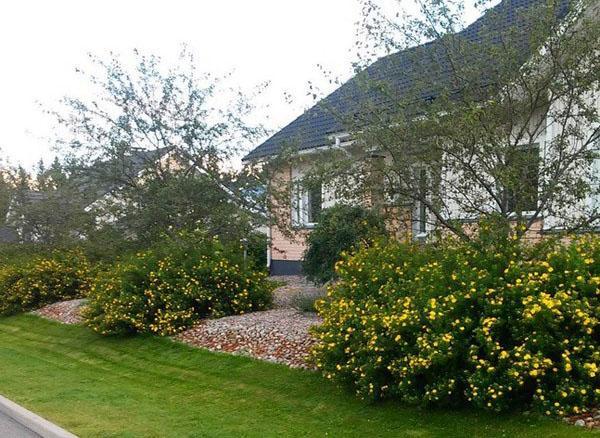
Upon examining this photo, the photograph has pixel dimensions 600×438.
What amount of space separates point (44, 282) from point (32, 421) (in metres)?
9.96

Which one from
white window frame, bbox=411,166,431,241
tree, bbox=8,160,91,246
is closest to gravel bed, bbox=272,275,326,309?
white window frame, bbox=411,166,431,241

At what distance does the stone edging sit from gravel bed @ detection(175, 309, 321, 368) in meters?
2.85

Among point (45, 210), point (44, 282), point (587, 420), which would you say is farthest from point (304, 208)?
point (45, 210)

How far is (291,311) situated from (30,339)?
229 inches

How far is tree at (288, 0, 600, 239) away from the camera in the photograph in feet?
23.0

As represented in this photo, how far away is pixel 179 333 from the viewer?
10.7m

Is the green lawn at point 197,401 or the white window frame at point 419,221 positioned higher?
the white window frame at point 419,221

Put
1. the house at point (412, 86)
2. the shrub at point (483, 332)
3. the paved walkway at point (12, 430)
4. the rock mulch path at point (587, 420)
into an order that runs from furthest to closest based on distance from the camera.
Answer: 1. the house at point (412, 86)
2. the paved walkway at point (12, 430)
3. the shrub at point (483, 332)
4. the rock mulch path at point (587, 420)

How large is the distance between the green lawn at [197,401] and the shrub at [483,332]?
229mm

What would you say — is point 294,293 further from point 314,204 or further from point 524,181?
point 524,181

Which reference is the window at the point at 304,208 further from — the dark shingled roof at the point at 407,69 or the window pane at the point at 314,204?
the dark shingled roof at the point at 407,69

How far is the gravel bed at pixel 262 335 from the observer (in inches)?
340

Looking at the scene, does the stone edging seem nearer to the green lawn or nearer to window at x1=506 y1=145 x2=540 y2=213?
the green lawn

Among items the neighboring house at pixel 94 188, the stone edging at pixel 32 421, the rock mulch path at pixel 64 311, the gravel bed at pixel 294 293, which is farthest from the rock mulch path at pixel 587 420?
the rock mulch path at pixel 64 311
